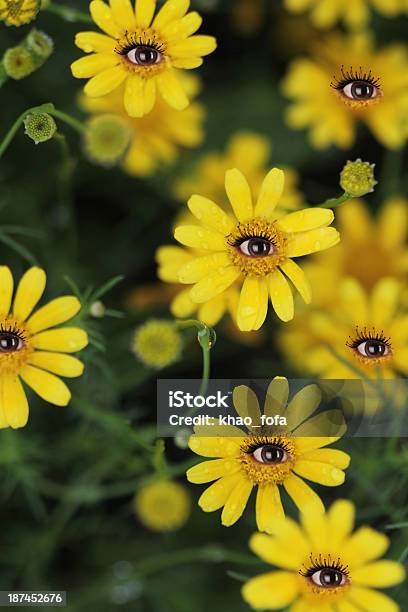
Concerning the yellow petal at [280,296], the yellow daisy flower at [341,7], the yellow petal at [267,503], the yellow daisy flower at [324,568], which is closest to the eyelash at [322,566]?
the yellow daisy flower at [324,568]

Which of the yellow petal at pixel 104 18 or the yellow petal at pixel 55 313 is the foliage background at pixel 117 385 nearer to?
the yellow petal at pixel 55 313

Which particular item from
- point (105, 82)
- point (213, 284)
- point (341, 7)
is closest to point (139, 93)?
point (105, 82)

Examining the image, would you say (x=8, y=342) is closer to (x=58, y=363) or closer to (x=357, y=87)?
(x=58, y=363)

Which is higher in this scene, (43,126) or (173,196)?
(173,196)

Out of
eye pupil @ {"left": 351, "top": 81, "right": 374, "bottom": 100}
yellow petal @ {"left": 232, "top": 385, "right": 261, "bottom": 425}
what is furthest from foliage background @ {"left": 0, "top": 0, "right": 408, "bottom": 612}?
eye pupil @ {"left": 351, "top": 81, "right": 374, "bottom": 100}

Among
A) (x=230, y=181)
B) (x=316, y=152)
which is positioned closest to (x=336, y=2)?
(x=316, y=152)

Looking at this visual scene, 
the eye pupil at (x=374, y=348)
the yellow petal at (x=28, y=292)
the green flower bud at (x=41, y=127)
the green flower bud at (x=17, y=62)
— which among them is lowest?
the eye pupil at (x=374, y=348)

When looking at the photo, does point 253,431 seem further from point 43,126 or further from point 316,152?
point 316,152
